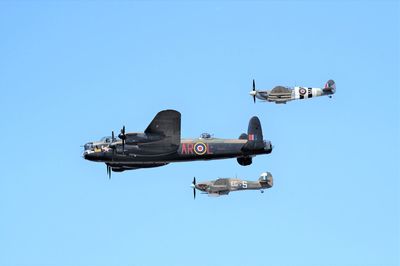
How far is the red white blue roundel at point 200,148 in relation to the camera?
89562mm

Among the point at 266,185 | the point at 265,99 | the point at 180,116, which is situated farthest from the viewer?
the point at 266,185

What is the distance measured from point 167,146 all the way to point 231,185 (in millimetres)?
→ 23091

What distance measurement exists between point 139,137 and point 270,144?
12.6m

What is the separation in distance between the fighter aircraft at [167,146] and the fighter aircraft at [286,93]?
12560 millimetres

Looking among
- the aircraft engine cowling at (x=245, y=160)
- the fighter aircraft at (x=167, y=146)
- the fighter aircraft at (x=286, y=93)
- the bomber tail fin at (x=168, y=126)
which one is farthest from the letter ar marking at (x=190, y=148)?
the fighter aircraft at (x=286, y=93)

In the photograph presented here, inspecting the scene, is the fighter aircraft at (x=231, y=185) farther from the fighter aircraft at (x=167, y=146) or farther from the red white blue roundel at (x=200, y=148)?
the red white blue roundel at (x=200, y=148)

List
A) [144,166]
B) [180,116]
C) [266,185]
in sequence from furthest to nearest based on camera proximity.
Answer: [266,185] < [144,166] < [180,116]

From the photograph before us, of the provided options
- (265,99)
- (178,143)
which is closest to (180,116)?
(178,143)

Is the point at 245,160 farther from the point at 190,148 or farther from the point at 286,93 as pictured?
the point at 286,93

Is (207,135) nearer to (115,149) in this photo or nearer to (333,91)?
(115,149)

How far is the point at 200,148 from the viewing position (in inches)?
3529

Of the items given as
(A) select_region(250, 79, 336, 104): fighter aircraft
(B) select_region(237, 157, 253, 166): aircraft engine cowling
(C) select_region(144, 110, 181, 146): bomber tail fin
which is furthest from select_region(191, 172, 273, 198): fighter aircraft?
(C) select_region(144, 110, 181, 146): bomber tail fin

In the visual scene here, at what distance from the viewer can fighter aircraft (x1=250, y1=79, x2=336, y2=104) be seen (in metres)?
103

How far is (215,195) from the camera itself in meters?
110
